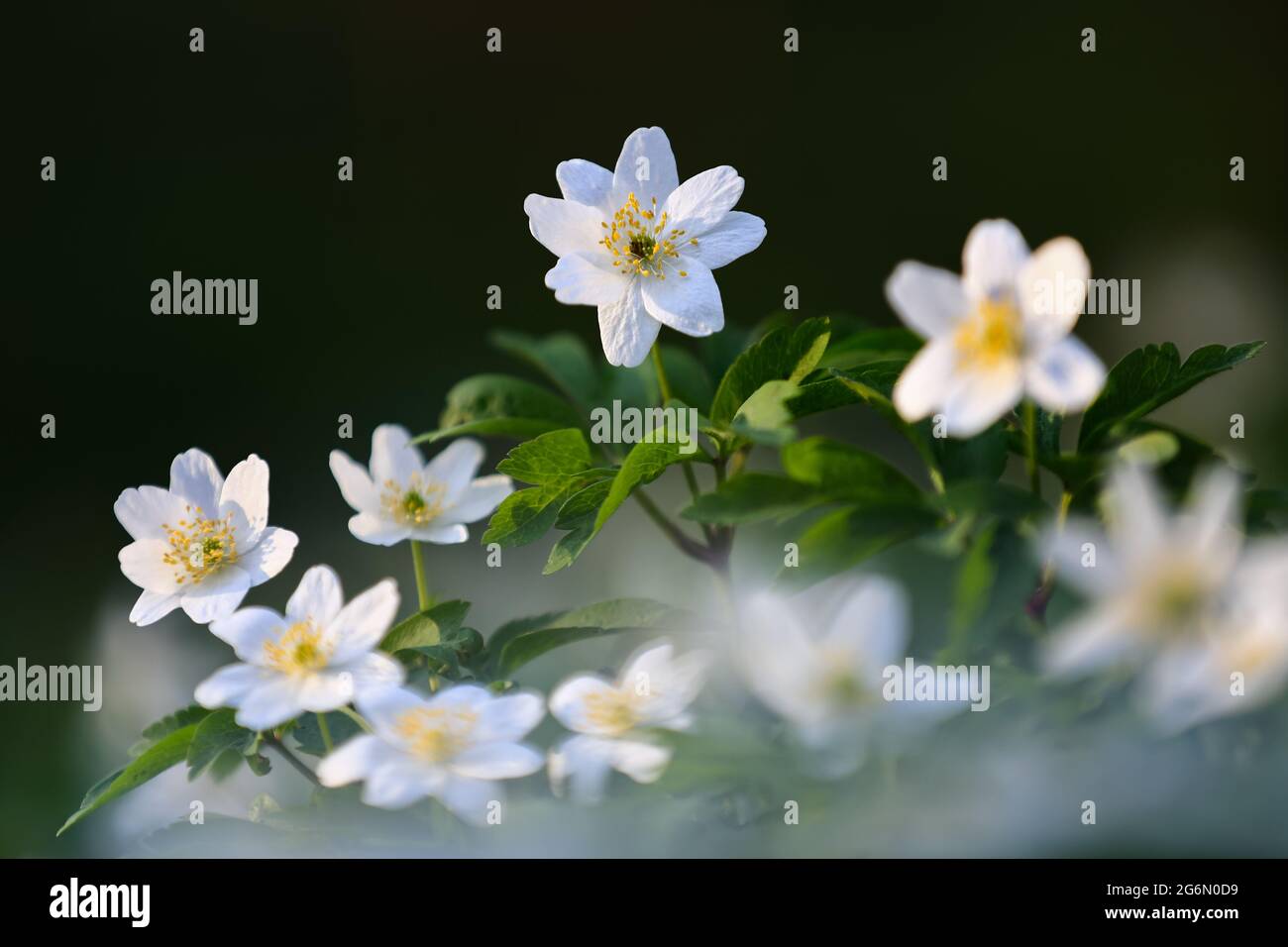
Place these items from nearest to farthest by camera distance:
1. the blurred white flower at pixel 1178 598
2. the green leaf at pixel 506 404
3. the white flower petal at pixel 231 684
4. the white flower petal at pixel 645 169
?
1. the blurred white flower at pixel 1178 598
2. the white flower petal at pixel 231 684
3. the white flower petal at pixel 645 169
4. the green leaf at pixel 506 404

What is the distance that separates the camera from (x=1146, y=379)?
523mm

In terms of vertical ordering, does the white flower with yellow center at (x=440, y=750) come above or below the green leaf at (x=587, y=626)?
below

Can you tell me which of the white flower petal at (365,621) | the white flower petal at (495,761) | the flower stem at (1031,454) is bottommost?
the white flower petal at (495,761)

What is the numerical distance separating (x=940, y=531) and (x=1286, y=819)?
0.19 meters

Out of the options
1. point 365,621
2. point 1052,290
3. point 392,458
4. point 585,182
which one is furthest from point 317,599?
point 1052,290

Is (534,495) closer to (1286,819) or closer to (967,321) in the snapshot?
(967,321)

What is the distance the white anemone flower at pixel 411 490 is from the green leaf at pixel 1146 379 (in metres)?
0.30

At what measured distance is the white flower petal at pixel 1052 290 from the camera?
433mm

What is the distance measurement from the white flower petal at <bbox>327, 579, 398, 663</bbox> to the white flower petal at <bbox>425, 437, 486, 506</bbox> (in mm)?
133

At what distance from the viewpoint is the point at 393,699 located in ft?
1.58

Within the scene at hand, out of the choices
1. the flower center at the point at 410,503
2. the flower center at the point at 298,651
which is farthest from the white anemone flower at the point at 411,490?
the flower center at the point at 298,651

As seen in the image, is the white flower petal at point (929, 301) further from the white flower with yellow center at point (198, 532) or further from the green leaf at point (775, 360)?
the white flower with yellow center at point (198, 532)

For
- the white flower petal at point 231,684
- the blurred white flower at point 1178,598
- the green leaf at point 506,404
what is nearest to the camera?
the blurred white flower at point 1178,598
